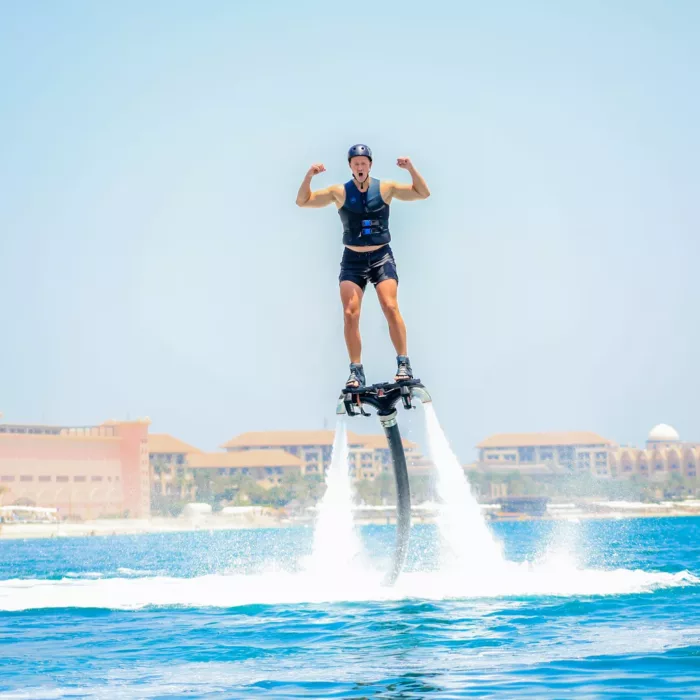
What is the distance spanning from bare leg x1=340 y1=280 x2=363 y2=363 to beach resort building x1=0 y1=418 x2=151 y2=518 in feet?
547

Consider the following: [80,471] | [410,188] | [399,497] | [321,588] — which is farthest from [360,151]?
[80,471]

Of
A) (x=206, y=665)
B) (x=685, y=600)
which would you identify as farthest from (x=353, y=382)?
(x=685, y=600)

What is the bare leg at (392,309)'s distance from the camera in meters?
16.9

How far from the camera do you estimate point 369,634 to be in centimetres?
1574

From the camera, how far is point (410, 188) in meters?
16.4

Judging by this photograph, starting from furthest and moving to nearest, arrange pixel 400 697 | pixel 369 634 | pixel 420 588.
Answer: pixel 420 588
pixel 369 634
pixel 400 697

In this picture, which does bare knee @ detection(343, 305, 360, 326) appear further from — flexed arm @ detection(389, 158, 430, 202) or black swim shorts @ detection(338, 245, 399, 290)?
flexed arm @ detection(389, 158, 430, 202)

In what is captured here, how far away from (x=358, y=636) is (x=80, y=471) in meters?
176

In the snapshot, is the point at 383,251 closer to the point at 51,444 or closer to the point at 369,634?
the point at 369,634

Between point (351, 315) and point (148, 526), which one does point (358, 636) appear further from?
→ point (148, 526)

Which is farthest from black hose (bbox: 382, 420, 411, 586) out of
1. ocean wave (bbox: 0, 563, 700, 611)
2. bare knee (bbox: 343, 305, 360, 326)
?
bare knee (bbox: 343, 305, 360, 326)

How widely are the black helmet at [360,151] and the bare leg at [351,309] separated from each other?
182cm

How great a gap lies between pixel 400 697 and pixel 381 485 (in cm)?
18779

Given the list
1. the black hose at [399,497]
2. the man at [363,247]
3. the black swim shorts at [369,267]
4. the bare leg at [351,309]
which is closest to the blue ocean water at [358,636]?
the black hose at [399,497]
